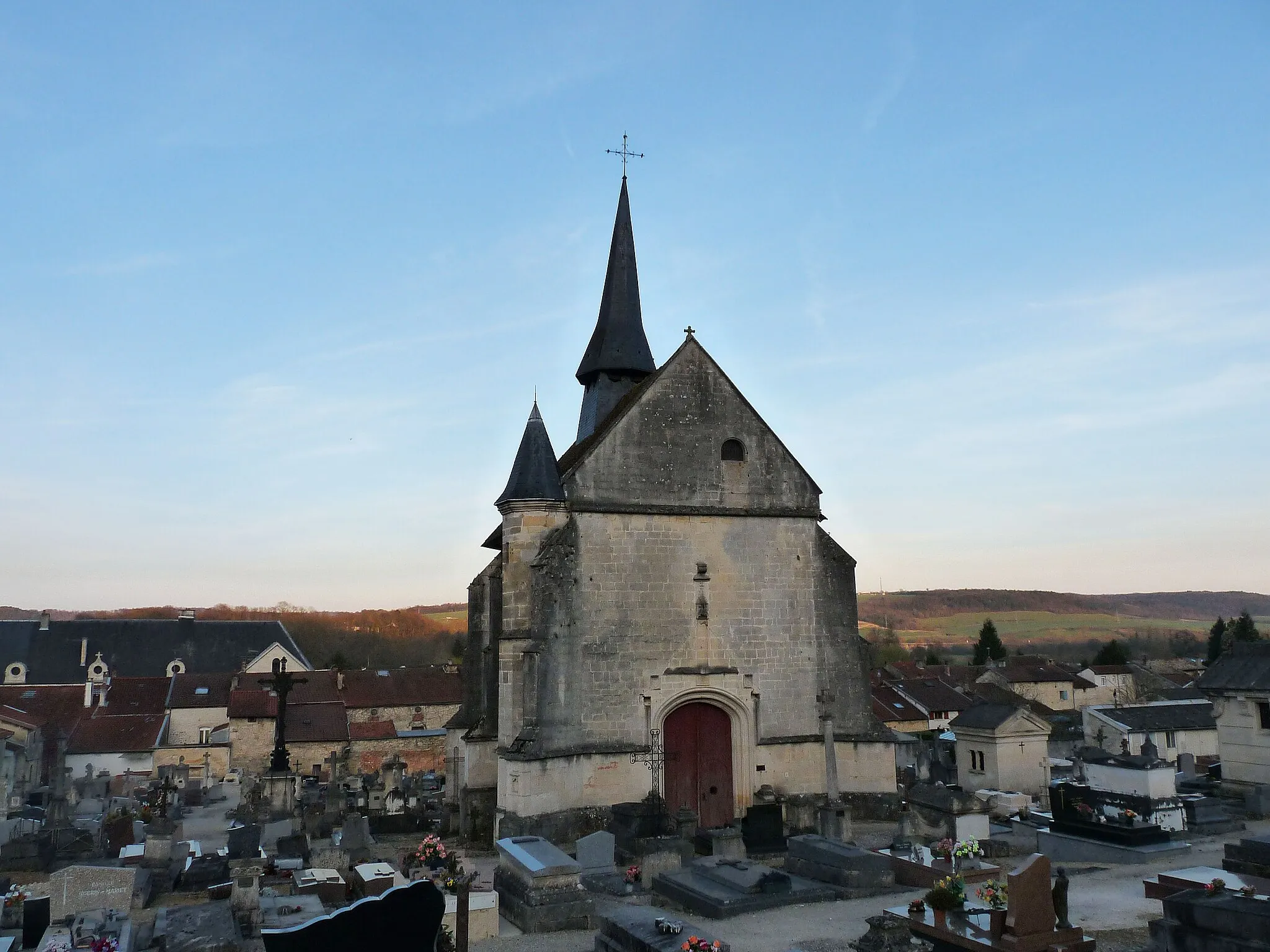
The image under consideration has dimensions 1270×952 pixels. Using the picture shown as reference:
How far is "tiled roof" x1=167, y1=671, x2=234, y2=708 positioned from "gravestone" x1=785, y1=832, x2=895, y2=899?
102 feet

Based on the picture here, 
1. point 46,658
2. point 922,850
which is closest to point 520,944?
point 922,850

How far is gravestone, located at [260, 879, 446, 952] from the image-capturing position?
5270mm

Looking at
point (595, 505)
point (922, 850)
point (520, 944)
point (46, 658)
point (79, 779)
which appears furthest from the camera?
point (46, 658)

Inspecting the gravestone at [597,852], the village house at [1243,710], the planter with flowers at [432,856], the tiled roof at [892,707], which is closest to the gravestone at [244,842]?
the planter with flowers at [432,856]

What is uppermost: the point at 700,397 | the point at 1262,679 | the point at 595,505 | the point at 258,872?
the point at 700,397

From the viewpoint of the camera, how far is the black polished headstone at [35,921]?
9.76 m

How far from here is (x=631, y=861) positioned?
Result: 13.1m

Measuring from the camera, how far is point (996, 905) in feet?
28.0

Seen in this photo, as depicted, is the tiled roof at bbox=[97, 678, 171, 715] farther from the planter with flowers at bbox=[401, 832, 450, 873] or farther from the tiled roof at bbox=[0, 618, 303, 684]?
the planter with flowers at bbox=[401, 832, 450, 873]

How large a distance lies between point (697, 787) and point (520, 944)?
6.52 metres

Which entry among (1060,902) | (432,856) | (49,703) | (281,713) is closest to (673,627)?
(432,856)

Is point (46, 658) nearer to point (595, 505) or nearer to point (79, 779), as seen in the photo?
point (79, 779)

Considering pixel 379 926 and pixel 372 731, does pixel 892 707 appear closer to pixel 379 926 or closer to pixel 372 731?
pixel 372 731

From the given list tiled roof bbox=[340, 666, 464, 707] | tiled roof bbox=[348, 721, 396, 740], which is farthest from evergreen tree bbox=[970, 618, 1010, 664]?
tiled roof bbox=[348, 721, 396, 740]
